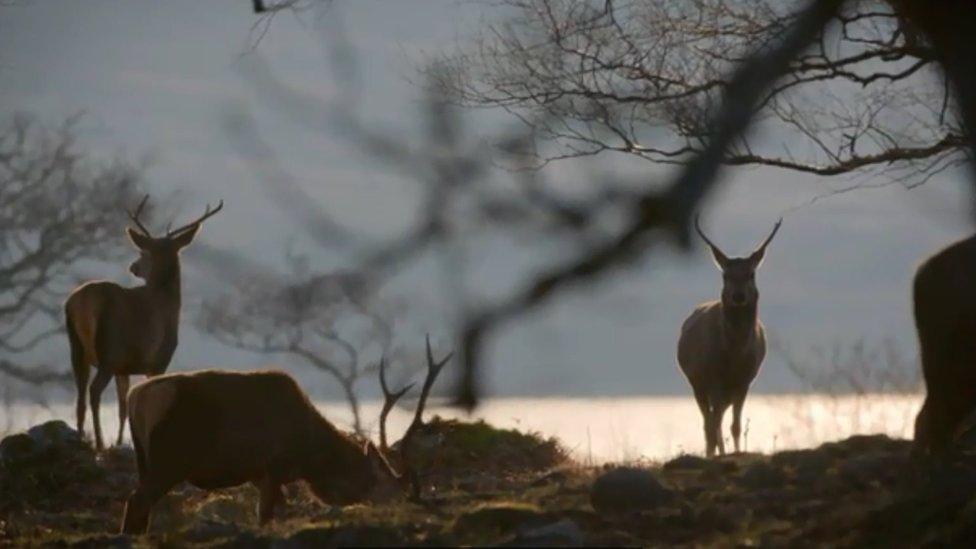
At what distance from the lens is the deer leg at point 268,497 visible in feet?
35.1

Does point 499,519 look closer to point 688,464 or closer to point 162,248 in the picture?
point 688,464

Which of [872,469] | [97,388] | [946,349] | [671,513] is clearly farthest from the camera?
[97,388]

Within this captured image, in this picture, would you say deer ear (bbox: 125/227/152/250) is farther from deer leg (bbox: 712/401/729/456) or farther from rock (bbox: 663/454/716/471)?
rock (bbox: 663/454/716/471)

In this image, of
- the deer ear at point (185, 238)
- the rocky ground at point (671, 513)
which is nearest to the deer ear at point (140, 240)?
the deer ear at point (185, 238)

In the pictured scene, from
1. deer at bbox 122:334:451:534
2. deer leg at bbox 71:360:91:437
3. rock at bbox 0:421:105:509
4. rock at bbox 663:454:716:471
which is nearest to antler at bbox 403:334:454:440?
deer at bbox 122:334:451:534

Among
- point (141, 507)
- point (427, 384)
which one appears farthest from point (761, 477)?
point (141, 507)

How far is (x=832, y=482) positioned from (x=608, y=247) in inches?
146

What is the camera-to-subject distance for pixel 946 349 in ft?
31.8

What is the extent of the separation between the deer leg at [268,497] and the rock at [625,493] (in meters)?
2.64

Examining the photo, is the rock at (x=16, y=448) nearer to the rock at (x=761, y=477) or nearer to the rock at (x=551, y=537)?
the rock at (x=761, y=477)

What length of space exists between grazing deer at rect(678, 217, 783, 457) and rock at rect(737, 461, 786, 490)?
632 cm

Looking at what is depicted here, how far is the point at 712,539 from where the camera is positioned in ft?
26.6

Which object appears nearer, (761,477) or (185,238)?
(761,477)

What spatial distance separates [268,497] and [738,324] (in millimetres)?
6874
